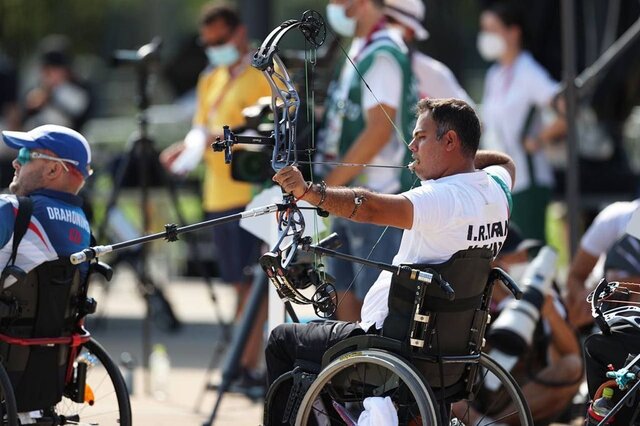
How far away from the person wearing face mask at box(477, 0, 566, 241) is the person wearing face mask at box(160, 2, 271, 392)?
1.67 m

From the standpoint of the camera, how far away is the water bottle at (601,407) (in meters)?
4.98

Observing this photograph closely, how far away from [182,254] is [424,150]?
934 centimetres

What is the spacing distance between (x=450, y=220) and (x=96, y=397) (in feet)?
5.61

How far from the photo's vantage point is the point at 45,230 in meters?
5.26

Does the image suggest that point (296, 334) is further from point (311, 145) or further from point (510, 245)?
point (510, 245)

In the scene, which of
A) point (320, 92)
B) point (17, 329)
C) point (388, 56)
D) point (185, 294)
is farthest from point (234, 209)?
point (185, 294)

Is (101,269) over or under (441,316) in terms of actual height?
over

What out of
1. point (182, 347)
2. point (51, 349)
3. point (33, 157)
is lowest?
point (182, 347)

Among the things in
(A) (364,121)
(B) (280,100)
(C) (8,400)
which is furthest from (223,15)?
(C) (8,400)

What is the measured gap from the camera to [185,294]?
13203mm

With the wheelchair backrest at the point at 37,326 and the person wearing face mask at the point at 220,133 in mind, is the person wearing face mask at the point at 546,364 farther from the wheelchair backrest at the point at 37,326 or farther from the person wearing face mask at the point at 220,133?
the wheelchair backrest at the point at 37,326

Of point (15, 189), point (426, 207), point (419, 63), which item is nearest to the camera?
point (426, 207)

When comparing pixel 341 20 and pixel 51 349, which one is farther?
pixel 341 20

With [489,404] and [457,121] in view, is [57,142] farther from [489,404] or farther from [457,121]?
[489,404]
